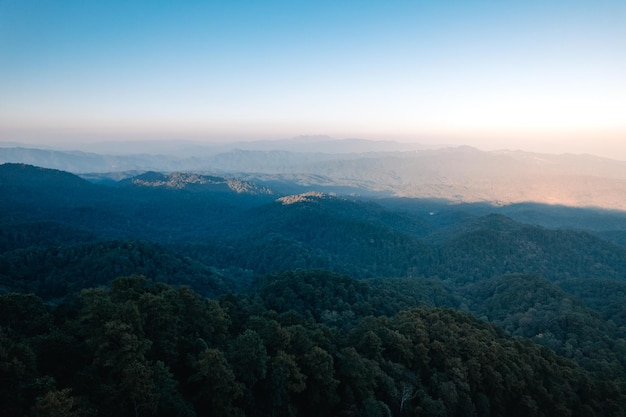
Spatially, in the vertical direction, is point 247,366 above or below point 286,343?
above

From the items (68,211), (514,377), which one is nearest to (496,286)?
(514,377)

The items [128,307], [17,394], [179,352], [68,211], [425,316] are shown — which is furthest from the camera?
[68,211]

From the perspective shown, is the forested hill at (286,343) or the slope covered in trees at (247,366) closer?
the slope covered in trees at (247,366)

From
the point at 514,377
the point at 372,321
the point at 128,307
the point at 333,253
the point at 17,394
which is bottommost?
the point at 333,253

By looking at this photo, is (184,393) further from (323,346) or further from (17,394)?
(323,346)

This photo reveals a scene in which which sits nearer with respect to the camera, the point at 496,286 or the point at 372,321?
the point at 372,321

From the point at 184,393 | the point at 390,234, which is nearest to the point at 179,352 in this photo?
the point at 184,393

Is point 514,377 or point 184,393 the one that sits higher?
point 184,393

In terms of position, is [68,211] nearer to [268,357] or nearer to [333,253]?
[333,253]

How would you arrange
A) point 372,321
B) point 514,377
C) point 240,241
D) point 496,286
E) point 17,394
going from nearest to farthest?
point 17,394
point 514,377
point 372,321
point 496,286
point 240,241

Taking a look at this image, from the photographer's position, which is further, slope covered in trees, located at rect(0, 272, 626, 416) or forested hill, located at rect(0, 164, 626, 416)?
forested hill, located at rect(0, 164, 626, 416)

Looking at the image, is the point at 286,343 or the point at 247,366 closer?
the point at 247,366
